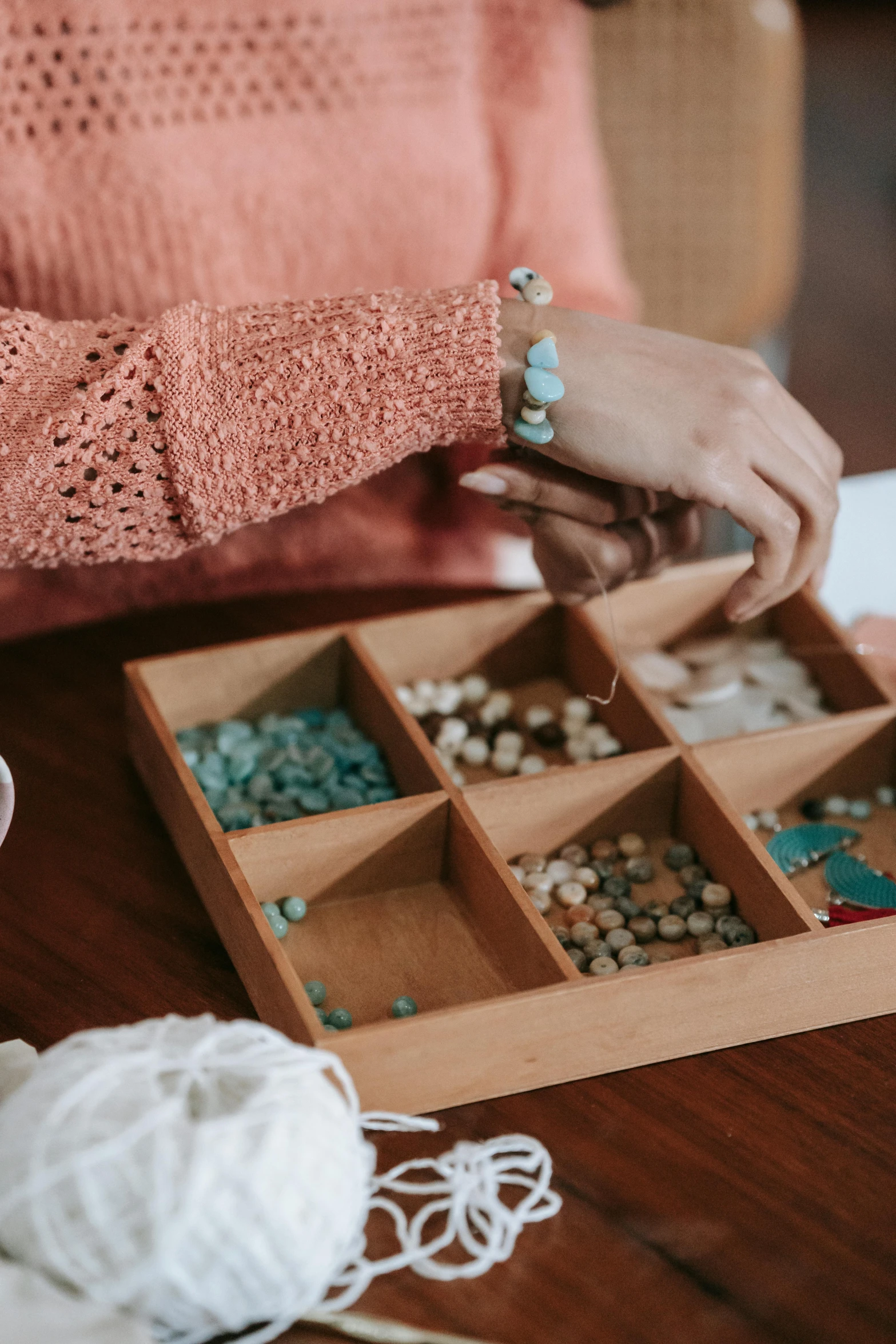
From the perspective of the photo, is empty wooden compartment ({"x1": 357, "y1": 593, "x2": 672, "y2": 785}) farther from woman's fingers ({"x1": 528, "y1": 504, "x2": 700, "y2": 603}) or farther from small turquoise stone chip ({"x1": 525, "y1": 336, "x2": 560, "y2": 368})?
small turquoise stone chip ({"x1": 525, "y1": 336, "x2": 560, "y2": 368})

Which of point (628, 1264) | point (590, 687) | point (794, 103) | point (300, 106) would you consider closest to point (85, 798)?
point (590, 687)

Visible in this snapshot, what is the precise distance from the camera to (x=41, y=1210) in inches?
21.8

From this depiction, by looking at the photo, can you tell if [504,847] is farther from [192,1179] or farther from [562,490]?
[192,1179]

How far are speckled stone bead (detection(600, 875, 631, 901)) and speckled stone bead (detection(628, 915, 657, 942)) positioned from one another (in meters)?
0.03

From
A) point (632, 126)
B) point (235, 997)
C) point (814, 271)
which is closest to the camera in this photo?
point (235, 997)

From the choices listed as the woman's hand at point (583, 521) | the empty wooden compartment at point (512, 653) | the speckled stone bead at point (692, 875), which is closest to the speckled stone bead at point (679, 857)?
the speckled stone bead at point (692, 875)

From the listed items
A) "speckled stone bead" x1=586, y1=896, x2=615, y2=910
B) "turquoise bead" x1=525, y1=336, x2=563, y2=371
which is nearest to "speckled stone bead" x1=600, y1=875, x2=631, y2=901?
"speckled stone bead" x1=586, y1=896, x2=615, y2=910

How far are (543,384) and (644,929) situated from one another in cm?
36

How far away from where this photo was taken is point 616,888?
0.90m

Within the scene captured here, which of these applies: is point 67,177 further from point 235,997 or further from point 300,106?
point 235,997

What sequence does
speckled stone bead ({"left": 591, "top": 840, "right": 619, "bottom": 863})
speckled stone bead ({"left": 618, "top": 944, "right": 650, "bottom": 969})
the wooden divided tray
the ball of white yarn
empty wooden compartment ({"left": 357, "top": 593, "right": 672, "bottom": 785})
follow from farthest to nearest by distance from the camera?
empty wooden compartment ({"left": 357, "top": 593, "right": 672, "bottom": 785}) → speckled stone bead ({"left": 591, "top": 840, "right": 619, "bottom": 863}) → speckled stone bead ({"left": 618, "top": 944, "right": 650, "bottom": 969}) → the wooden divided tray → the ball of white yarn

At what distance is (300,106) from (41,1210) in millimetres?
940

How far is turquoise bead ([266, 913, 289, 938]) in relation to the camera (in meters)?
0.83

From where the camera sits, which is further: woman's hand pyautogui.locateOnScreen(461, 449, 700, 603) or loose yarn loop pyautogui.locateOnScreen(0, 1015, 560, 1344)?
woman's hand pyautogui.locateOnScreen(461, 449, 700, 603)
